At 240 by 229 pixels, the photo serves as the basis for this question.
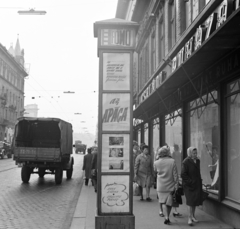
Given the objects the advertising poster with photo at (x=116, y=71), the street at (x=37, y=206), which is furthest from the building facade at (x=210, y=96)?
the street at (x=37, y=206)

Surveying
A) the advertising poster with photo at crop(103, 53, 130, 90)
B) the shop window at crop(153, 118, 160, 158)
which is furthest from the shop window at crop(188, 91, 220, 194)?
the shop window at crop(153, 118, 160, 158)

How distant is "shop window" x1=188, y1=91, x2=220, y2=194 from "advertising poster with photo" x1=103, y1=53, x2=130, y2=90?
3079mm

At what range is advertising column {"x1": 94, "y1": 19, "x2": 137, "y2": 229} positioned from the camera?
6.54 metres

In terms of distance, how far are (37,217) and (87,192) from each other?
4.59 meters

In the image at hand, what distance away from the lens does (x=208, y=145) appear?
9828mm

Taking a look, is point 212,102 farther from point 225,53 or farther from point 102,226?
point 102,226

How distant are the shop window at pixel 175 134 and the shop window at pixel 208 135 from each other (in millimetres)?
1633

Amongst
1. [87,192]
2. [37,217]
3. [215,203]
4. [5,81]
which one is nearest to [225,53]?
[215,203]

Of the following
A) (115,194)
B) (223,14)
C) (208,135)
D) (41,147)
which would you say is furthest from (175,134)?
(115,194)

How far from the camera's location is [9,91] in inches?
2623

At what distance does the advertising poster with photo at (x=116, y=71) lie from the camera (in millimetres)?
6758

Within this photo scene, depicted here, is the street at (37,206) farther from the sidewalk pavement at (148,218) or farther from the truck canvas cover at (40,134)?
the truck canvas cover at (40,134)

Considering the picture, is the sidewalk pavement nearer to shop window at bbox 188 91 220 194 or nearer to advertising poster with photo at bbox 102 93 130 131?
shop window at bbox 188 91 220 194

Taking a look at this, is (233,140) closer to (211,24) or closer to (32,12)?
(211,24)
